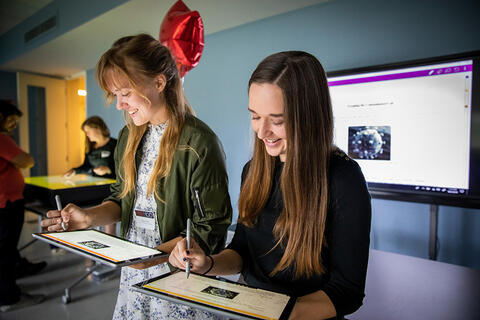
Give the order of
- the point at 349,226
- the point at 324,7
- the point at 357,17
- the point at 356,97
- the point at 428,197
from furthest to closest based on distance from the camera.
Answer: the point at 324,7
the point at 357,17
the point at 356,97
the point at 428,197
the point at 349,226

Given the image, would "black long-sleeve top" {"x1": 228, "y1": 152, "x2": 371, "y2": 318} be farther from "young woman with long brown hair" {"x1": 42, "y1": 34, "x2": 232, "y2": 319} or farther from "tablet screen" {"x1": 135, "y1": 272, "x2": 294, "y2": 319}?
"young woman with long brown hair" {"x1": 42, "y1": 34, "x2": 232, "y2": 319}

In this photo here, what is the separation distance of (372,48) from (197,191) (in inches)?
60.6

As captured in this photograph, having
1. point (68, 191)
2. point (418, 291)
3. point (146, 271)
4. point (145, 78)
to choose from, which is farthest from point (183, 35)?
point (418, 291)

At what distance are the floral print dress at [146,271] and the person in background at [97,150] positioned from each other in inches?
82.0

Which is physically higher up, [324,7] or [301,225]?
[324,7]

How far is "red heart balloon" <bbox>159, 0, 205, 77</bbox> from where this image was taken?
1714 mm

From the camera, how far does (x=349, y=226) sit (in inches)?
26.9

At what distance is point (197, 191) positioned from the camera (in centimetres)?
96

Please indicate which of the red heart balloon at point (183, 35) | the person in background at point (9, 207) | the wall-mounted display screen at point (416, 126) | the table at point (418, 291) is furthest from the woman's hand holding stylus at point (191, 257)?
the person in background at point (9, 207)

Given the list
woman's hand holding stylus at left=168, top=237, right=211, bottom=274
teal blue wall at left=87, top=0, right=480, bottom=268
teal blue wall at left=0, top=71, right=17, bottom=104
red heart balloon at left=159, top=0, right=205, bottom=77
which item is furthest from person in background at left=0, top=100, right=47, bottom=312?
teal blue wall at left=0, top=71, right=17, bottom=104

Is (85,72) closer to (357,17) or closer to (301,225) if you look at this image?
(357,17)

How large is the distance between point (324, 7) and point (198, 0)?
872 millimetres

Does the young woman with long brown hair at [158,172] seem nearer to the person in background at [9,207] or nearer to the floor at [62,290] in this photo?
the floor at [62,290]

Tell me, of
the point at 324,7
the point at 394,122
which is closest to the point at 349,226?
the point at 394,122
